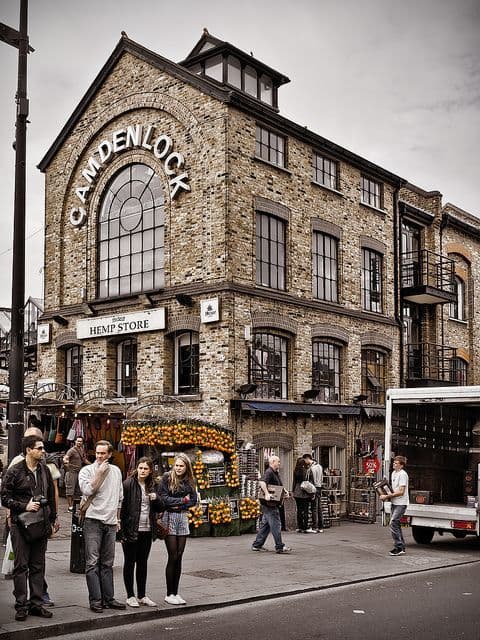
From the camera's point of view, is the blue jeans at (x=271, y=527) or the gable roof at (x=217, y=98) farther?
the gable roof at (x=217, y=98)

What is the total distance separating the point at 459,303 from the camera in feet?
96.5

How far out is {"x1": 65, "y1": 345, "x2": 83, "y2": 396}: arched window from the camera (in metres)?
22.8

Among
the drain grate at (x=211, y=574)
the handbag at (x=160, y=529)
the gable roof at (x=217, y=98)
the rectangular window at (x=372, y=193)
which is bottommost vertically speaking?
the drain grate at (x=211, y=574)

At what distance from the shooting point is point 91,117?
23047 millimetres

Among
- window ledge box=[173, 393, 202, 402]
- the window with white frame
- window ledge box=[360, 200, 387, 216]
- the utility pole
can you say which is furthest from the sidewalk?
the window with white frame

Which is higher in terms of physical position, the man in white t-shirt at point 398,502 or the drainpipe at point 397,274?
the drainpipe at point 397,274

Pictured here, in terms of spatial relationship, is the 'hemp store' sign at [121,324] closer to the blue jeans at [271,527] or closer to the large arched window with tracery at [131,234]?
the large arched window with tracery at [131,234]

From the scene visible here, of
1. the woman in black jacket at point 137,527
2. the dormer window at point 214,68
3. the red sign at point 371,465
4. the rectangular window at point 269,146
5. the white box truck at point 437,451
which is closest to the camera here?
the woman in black jacket at point 137,527

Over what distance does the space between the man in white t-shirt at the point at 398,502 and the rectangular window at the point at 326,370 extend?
6486mm

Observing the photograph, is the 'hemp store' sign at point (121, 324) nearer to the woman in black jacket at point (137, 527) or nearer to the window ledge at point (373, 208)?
the window ledge at point (373, 208)

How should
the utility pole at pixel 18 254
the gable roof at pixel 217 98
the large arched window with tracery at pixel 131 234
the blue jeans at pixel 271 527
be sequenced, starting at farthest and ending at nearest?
1. the large arched window with tracery at pixel 131 234
2. the gable roof at pixel 217 98
3. the blue jeans at pixel 271 527
4. the utility pole at pixel 18 254

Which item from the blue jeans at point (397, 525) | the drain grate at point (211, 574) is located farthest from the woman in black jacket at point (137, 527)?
the blue jeans at point (397, 525)

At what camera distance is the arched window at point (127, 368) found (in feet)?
69.4

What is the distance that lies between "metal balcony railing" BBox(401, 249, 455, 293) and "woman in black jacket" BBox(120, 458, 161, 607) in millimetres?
17448
